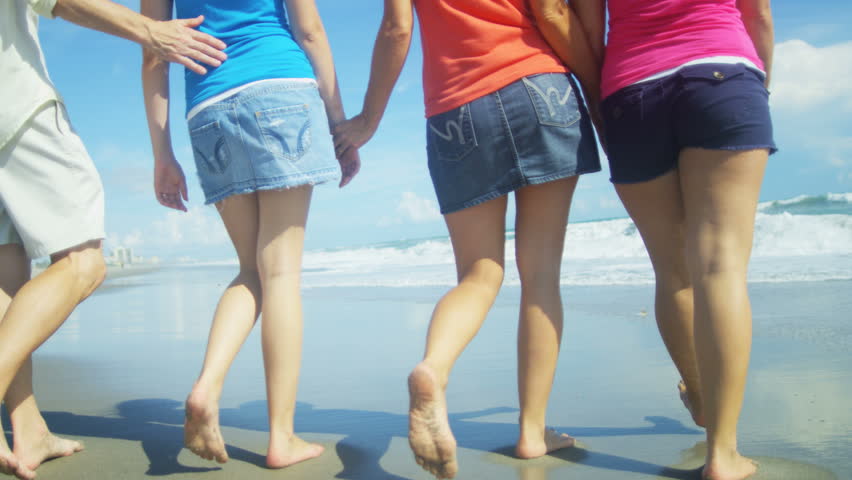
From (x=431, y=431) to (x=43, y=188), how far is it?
4.53 ft

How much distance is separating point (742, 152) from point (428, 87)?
3.21 feet

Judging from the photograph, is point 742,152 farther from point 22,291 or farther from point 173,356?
point 173,356

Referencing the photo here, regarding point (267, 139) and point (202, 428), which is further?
point (267, 139)

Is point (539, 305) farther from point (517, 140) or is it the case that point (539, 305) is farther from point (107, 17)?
point (107, 17)

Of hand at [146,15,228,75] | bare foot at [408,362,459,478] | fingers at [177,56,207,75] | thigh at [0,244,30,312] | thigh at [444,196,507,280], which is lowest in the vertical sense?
bare foot at [408,362,459,478]

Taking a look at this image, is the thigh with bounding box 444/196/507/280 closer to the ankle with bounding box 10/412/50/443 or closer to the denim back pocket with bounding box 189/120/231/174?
the denim back pocket with bounding box 189/120/231/174

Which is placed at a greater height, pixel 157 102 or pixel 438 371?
pixel 157 102

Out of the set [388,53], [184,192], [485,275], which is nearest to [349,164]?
[388,53]

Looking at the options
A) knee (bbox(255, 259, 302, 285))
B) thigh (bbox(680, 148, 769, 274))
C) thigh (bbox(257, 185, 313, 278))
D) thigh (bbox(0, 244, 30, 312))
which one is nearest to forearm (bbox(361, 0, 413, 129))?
thigh (bbox(257, 185, 313, 278))

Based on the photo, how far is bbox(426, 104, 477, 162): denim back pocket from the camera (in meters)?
2.10

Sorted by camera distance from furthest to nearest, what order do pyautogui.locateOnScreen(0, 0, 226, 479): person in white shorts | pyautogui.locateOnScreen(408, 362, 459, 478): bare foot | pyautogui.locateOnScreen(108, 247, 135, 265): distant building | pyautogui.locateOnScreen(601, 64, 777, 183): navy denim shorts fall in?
1. pyautogui.locateOnScreen(108, 247, 135, 265): distant building
2. pyautogui.locateOnScreen(0, 0, 226, 479): person in white shorts
3. pyautogui.locateOnScreen(601, 64, 777, 183): navy denim shorts
4. pyautogui.locateOnScreen(408, 362, 459, 478): bare foot

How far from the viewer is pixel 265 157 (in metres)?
2.13

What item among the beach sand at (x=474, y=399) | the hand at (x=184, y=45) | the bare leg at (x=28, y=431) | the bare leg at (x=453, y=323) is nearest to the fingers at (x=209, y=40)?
the hand at (x=184, y=45)

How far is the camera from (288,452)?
2111mm
